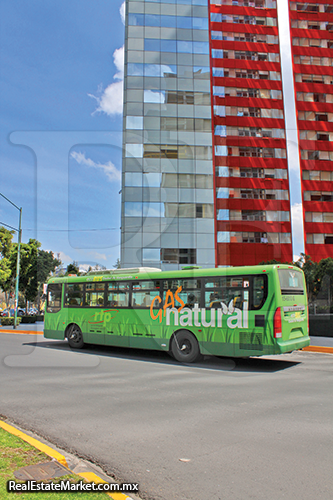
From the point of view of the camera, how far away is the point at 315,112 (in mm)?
50938

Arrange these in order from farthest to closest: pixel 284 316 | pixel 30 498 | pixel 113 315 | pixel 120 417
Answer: pixel 113 315 → pixel 284 316 → pixel 120 417 → pixel 30 498

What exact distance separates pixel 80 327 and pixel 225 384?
7589mm

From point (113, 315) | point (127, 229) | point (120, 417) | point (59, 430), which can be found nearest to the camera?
point (59, 430)

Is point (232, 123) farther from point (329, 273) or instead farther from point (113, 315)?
point (113, 315)

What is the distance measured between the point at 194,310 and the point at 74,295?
5495 millimetres

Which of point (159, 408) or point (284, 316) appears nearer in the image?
point (159, 408)

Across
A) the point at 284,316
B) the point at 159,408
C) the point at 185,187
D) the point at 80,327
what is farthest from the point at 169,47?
the point at 159,408

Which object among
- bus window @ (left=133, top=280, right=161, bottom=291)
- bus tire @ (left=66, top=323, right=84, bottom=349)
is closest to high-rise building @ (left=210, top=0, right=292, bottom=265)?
bus tire @ (left=66, top=323, right=84, bottom=349)

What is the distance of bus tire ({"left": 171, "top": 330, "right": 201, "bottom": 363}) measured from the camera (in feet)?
36.9

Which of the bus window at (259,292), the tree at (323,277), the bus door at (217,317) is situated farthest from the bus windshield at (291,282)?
the tree at (323,277)

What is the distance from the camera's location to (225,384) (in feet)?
27.0

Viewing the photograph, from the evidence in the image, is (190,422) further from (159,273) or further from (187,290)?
(159,273)

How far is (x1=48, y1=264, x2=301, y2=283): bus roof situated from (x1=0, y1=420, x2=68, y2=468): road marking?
7177 millimetres

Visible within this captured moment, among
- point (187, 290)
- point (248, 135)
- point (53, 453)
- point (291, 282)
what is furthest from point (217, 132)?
point (53, 453)
